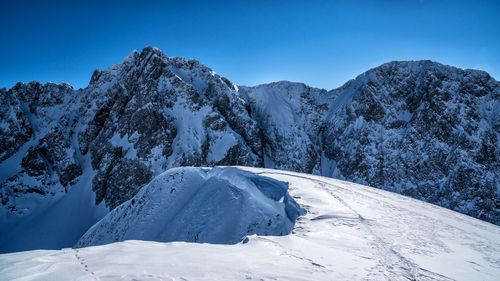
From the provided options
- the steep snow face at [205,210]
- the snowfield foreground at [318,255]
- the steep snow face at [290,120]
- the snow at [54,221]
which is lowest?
the snow at [54,221]

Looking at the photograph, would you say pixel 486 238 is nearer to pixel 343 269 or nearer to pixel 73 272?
pixel 343 269

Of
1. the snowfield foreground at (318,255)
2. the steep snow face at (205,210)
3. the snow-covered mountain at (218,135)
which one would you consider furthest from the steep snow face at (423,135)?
the steep snow face at (205,210)

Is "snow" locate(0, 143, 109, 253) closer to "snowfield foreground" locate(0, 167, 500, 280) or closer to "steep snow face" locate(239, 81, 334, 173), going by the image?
"steep snow face" locate(239, 81, 334, 173)

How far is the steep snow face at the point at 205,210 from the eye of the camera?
14570 millimetres

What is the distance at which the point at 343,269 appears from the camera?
6.54 m

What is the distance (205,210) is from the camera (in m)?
17.0

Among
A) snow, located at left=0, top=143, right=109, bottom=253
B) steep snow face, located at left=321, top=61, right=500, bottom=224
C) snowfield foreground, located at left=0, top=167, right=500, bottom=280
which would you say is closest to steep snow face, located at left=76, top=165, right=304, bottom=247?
snowfield foreground, located at left=0, top=167, right=500, bottom=280

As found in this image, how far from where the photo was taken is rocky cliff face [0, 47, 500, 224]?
6191 centimetres

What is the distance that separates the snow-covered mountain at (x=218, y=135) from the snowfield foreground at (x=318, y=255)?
53810 mm

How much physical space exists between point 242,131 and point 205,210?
2362 inches

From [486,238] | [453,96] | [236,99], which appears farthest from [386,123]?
[486,238]

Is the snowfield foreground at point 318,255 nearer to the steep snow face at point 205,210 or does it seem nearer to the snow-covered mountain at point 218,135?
the steep snow face at point 205,210

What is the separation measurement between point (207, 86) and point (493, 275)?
262 feet

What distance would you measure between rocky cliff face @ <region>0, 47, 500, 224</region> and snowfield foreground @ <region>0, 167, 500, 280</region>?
5393cm
